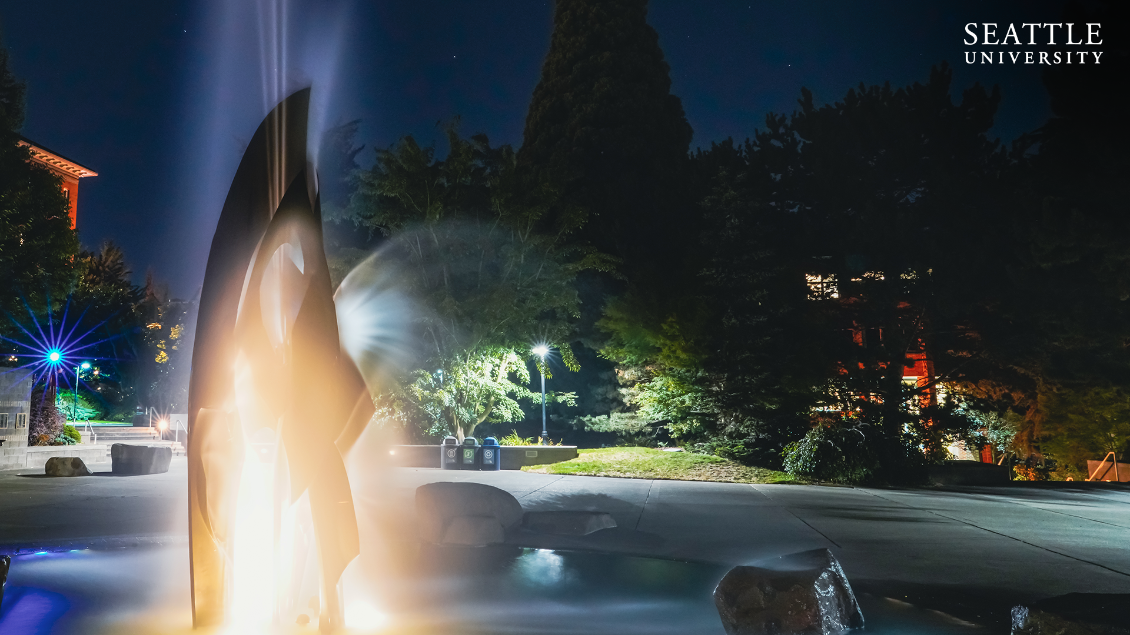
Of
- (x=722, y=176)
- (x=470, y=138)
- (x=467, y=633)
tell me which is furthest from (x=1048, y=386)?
(x=467, y=633)

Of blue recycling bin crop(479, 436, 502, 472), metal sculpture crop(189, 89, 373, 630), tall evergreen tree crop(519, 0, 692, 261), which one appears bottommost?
blue recycling bin crop(479, 436, 502, 472)

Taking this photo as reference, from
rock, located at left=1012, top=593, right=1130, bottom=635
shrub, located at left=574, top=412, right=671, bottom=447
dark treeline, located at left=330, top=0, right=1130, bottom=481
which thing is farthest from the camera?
shrub, located at left=574, top=412, right=671, bottom=447

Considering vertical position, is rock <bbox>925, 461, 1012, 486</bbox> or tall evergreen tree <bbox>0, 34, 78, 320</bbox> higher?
tall evergreen tree <bbox>0, 34, 78, 320</bbox>

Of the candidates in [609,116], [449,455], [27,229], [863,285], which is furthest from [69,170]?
[863,285]

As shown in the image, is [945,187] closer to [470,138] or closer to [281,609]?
[470,138]

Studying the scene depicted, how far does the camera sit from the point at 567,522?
9703mm

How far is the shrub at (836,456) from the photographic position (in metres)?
17.7

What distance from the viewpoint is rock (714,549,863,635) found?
532 centimetres

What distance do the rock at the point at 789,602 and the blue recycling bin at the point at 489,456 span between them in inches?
612

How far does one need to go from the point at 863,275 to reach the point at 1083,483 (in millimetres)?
7182

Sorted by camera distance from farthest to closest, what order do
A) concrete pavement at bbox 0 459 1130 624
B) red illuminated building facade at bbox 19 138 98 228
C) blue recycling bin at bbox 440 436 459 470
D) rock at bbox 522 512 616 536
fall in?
red illuminated building facade at bbox 19 138 98 228, blue recycling bin at bbox 440 436 459 470, rock at bbox 522 512 616 536, concrete pavement at bbox 0 459 1130 624

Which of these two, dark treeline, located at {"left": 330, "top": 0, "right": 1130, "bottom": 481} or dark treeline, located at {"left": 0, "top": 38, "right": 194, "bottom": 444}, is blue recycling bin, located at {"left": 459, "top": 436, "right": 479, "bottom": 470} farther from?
dark treeline, located at {"left": 0, "top": 38, "right": 194, "bottom": 444}

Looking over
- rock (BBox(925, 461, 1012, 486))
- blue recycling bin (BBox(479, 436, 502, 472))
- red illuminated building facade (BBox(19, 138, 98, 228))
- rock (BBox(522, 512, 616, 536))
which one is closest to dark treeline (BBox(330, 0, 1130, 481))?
rock (BBox(925, 461, 1012, 486))

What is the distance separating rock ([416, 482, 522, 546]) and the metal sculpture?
11.0ft
